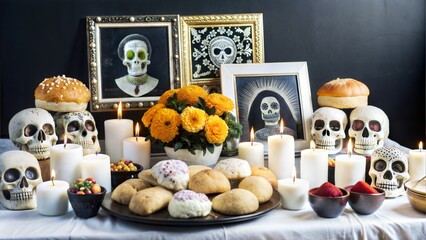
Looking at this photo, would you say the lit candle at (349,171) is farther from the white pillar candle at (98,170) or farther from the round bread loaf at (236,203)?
the white pillar candle at (98,170)

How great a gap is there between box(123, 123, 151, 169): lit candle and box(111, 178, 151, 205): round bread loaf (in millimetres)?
267

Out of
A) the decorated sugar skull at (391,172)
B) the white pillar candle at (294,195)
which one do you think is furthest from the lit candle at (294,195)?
the decorated sugar skull at (391,172)

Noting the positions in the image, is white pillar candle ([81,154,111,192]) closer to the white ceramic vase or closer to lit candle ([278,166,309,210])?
the white ceramic vase

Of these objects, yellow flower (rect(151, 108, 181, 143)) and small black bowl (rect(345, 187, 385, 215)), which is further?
yellow flower (rect(151, 108, 181, 143))

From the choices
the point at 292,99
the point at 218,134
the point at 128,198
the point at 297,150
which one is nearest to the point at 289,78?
the point at 292,99

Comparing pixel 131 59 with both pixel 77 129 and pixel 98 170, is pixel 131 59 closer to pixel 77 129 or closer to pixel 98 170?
pixel 77 129

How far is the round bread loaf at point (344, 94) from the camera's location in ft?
5.56

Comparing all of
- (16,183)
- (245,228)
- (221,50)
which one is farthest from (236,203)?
(221,50)

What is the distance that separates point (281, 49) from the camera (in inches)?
74.1

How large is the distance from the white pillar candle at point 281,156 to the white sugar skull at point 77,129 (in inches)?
20.2

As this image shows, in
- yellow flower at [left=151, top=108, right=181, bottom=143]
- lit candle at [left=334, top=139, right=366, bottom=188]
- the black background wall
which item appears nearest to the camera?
lit candle at [left=334, top=139, right=366, bottom=188]

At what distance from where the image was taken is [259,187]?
1.24 m

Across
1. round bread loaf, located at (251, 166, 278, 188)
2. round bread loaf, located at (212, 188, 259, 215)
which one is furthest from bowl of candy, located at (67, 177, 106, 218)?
round bread loaf, located at (251, 166, 278, 188)

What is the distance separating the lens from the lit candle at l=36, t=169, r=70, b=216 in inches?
48.1
